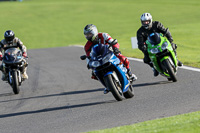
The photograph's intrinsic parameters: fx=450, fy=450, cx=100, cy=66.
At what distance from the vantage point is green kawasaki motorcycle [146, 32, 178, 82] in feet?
37.1

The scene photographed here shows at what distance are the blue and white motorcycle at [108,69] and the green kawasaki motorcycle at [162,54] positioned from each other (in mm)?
1933

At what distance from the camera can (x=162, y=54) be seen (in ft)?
37.4

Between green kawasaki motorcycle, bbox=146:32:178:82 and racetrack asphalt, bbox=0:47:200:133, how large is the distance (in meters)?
0.33

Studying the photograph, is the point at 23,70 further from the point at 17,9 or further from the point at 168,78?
the point at 17,9

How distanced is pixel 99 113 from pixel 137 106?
804mm

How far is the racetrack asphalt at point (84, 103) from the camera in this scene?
7.93 metres

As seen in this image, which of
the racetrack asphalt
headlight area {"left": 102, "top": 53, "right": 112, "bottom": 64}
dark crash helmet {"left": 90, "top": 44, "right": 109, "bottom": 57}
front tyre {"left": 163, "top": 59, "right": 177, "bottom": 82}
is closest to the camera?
the racetrack asphalt

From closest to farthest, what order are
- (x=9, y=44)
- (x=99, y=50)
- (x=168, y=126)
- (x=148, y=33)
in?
(x=168, y=126)
(x=99, y=50)
(x=148, y=33)
(x=9, y=44)

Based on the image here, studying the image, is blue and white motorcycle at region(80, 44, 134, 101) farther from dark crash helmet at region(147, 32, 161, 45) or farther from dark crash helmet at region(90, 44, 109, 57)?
dark crash helmet at region(147, 32, 161, 45)

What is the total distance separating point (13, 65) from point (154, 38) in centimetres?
397

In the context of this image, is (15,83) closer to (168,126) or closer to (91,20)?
(168,126)

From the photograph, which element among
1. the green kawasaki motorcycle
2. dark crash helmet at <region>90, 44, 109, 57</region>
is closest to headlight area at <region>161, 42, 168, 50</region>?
the green kawasaki motorcycle

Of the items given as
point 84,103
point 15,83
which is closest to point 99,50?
point 84,103

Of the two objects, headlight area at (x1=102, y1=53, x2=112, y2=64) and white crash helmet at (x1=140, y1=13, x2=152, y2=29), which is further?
white crash helmet at (x1=140, y1=13, x2=152, y2=29)
